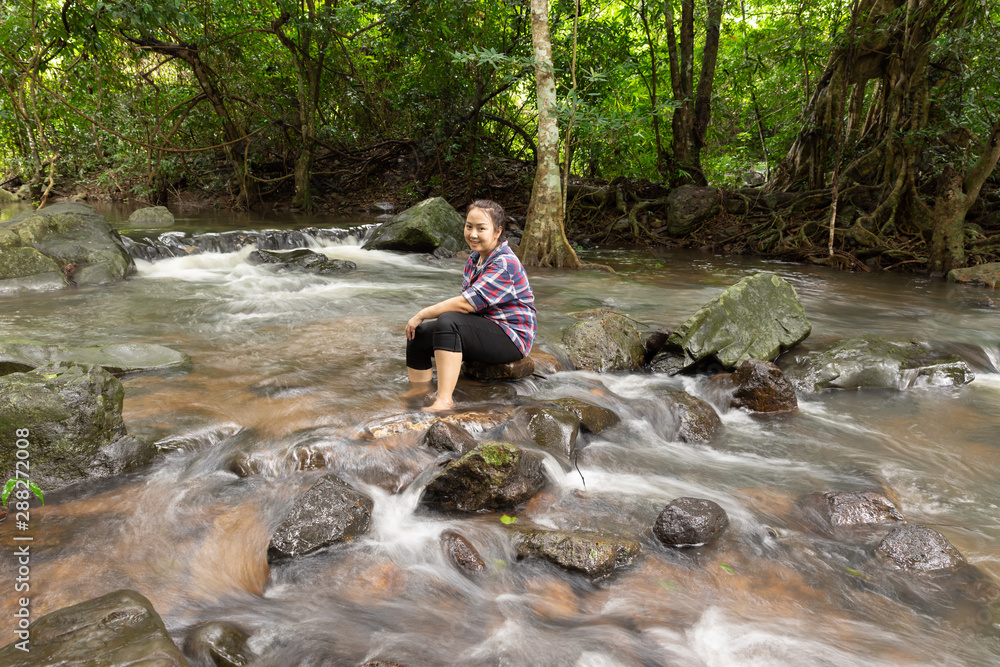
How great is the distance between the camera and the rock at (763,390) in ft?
14.9

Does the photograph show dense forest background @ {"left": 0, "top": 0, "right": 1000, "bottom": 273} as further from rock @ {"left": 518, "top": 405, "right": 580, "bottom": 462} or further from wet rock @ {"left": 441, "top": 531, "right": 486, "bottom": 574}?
wet rock @ {"left": 441, "top": 531, "right": 486, "bottom": 574}

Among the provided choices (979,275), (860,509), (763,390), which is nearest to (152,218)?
(763,390)

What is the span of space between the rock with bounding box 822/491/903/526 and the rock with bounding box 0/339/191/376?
4233 millimetres

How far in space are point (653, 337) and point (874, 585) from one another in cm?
301

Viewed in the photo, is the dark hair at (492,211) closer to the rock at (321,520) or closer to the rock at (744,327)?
the rock at (321,520)

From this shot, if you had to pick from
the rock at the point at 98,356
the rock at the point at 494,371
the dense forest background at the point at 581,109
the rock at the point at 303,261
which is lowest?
the rock at the point at 494,371

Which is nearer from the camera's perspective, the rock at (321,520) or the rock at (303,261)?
the rock at (321,520)

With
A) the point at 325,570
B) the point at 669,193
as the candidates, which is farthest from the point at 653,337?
the point at 669,193

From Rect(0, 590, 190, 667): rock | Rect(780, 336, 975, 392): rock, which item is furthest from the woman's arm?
Rect(780, 336, 975, 392): rock

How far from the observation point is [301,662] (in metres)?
2.23

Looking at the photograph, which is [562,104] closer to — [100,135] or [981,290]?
[981,290]

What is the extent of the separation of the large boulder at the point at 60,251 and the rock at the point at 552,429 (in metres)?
6.86

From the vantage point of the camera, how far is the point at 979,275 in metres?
8.68

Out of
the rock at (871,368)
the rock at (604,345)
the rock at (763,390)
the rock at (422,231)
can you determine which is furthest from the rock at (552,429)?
the rock at (422,231)
